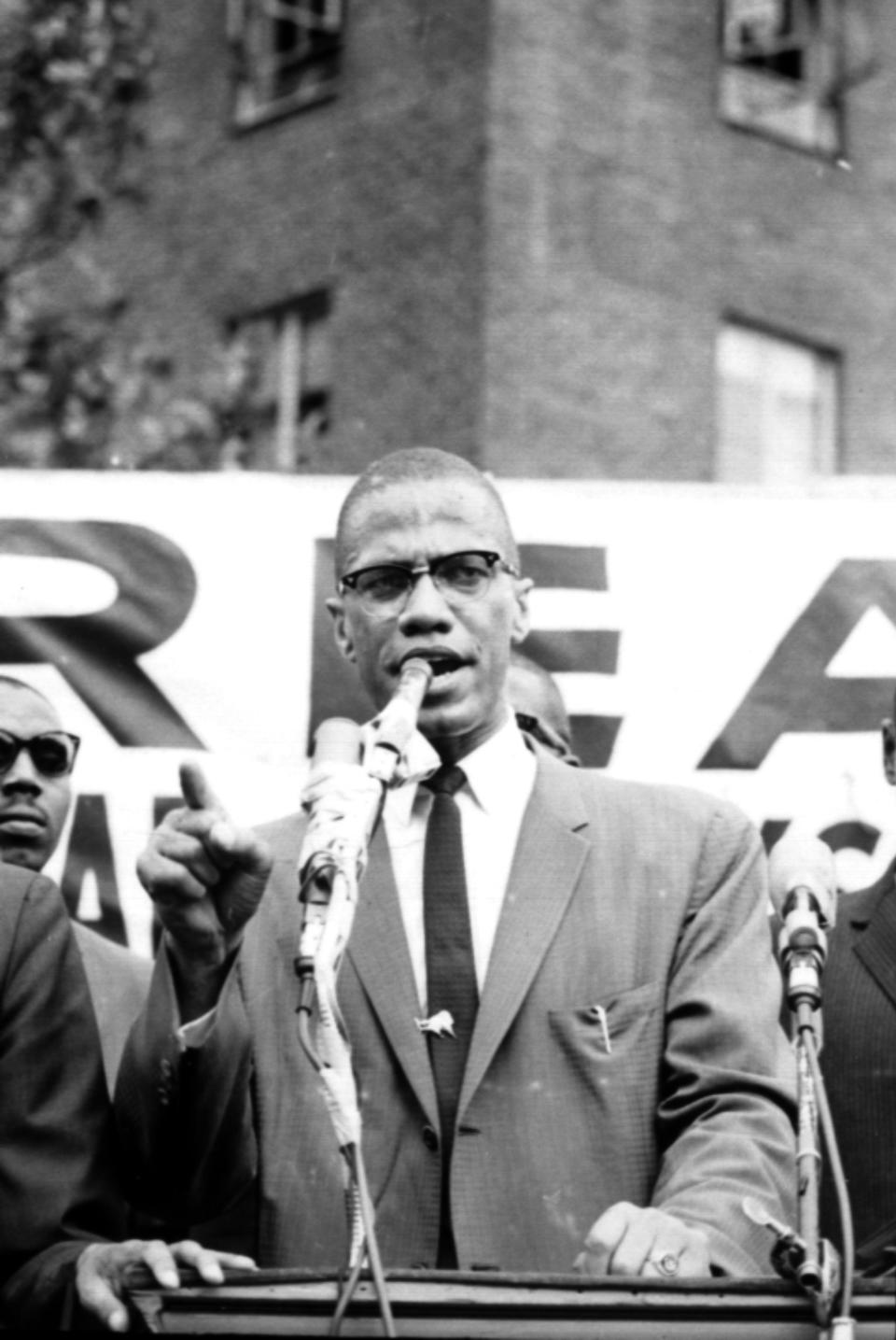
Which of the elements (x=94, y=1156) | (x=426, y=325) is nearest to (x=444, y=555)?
(x=94, y=1156)

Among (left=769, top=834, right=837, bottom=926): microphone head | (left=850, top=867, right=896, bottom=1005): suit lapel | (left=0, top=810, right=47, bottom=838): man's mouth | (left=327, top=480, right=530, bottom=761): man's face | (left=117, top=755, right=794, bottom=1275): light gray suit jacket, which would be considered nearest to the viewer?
(left=769, top=834, right=837, bottom=926): microphone head

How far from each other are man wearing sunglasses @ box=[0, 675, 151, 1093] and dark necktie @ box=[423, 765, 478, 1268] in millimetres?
1440

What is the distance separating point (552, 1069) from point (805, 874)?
0.77m

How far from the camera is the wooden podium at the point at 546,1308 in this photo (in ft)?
8.75

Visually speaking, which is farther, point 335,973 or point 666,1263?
point 666,1263

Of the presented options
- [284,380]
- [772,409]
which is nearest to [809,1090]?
[284,380]

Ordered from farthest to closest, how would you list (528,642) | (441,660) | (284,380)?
1. (284,380)
2. (528,642)
3. (441,660)

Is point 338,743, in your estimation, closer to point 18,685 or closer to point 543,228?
point 18,685

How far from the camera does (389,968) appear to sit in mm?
3920

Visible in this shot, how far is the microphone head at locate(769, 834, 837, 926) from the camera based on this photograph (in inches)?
126

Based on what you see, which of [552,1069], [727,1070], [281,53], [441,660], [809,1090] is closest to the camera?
[809,1090]

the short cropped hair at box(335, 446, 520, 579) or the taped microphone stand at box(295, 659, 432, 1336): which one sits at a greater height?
the short cropped hair at box(335, 446, 520, 579)

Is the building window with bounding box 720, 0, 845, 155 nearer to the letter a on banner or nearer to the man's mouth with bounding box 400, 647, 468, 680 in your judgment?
the letter a on banner

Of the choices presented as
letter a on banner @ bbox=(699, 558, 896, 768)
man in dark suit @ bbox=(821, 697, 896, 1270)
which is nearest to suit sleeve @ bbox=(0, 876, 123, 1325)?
man in dark suit @ bbox=(821, 697, 896, 1270)
